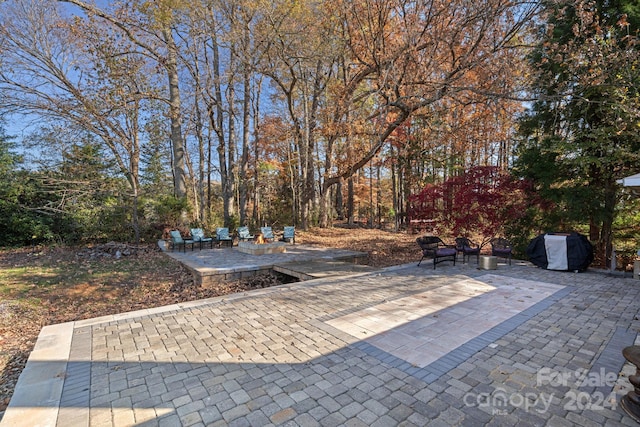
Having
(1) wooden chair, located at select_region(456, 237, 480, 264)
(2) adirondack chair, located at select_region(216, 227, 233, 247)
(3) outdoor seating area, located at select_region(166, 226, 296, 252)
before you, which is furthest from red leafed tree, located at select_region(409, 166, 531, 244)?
(2) adirondack chair, located at select_region(216, 227, 233, 247)

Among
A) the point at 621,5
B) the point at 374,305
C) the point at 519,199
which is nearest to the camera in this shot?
the point at 374,305

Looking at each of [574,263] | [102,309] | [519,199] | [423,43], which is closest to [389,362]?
[102,309]

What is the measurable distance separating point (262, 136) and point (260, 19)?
8.84 metres

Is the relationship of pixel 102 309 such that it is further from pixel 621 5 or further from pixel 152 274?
pixel 621 5

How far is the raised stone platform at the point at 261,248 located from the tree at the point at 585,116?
23.2ft

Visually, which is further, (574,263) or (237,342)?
(574,263)

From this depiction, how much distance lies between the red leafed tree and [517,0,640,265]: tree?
554mm

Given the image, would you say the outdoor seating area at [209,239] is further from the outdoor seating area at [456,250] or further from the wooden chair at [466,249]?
the wooden chair at [466,249]

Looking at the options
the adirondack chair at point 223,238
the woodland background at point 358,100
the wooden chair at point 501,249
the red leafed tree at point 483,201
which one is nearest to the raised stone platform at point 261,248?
the adirondack chair at point 223,238

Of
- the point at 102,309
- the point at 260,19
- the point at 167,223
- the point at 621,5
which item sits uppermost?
the point at 260,19

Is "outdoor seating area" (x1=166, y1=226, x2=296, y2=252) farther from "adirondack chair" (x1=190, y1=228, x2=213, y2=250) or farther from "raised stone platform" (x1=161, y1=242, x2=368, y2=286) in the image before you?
"raised stone platform" (x1=161, y1=242, x2=368, y2=286)

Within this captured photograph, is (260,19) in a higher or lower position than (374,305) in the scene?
higher

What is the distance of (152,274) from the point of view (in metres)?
7.32

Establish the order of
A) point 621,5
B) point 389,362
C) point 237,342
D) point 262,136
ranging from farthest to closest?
point 262,136 → point 621,5 → point 237,342 → point 389,362
